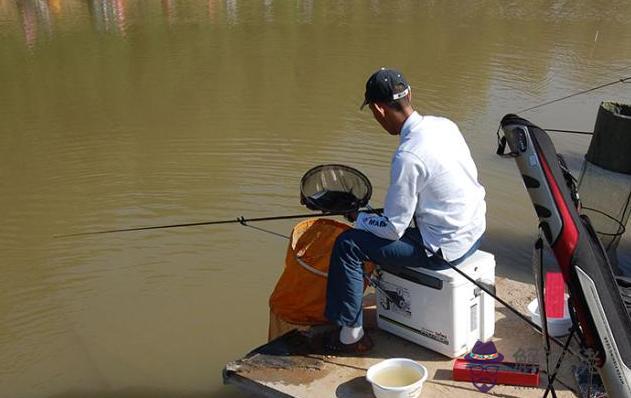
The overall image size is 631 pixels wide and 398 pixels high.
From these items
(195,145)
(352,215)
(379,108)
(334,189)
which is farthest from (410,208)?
(195,145)

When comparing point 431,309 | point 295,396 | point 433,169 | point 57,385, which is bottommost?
point 57,385

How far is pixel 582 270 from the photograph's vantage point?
2584 millimetres

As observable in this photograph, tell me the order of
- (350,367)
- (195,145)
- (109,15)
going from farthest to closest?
(109,15) < (195,145) < (350,367)

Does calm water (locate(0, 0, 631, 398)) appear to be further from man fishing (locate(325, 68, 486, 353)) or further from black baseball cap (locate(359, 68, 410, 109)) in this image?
black baseball cap (locate(359, 68, 410, 109))

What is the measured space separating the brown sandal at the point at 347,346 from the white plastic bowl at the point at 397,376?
0.21 metres

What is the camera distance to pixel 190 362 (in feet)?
15.4

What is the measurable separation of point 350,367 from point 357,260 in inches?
20.8

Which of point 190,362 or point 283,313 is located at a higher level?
point 283,313

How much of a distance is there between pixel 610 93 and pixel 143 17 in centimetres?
1194

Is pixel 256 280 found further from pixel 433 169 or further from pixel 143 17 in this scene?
pixel 143 17

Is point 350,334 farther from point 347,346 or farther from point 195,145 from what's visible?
point 195,145

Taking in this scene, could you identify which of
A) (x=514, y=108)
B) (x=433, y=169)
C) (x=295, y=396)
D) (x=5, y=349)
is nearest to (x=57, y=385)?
(x=5, y=349)

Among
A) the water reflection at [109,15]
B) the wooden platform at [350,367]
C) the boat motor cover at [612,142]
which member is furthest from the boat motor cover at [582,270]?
the water reflection at [109,15]

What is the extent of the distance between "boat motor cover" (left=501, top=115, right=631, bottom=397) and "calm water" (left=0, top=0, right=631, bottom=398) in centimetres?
245
